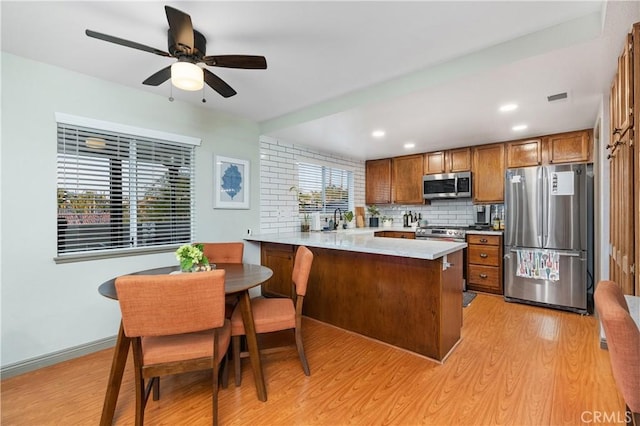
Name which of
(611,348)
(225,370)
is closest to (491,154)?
(611,348)

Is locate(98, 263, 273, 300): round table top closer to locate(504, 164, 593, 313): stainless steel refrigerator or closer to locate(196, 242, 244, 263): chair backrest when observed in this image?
locate(196, 242, 244, 263): chair backrest

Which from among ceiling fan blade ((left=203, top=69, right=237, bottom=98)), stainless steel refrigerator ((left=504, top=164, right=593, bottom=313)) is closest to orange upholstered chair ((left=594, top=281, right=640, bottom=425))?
ceiling fan blade ((left=203, top=69, right=237, bottom=98))

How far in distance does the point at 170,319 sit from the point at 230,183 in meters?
2.22

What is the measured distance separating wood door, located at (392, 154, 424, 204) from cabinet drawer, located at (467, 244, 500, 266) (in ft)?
3.90

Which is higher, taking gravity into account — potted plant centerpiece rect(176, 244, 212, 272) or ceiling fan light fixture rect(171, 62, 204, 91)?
ceiling fan light fixture rect(171, 62, 204, 91)

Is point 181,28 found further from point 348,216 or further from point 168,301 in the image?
point 348,216

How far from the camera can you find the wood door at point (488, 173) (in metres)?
4.07

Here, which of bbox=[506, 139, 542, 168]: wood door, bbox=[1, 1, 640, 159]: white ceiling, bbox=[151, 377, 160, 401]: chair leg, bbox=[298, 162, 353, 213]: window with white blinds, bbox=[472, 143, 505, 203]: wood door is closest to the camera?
bbox=[1, 1, 640, 159]: white ceiling

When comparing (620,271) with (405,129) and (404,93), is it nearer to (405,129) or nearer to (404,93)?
(404,93)

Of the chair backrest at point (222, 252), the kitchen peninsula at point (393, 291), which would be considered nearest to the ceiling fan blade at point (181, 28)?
the chair backrest at point (222, 252)

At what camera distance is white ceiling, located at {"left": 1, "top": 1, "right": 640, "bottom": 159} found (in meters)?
1.65

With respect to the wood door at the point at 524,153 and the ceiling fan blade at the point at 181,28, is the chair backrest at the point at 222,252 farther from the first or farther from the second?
the wood door at the point at 524,153

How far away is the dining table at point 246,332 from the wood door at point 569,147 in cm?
388

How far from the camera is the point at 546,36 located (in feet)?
5.88
